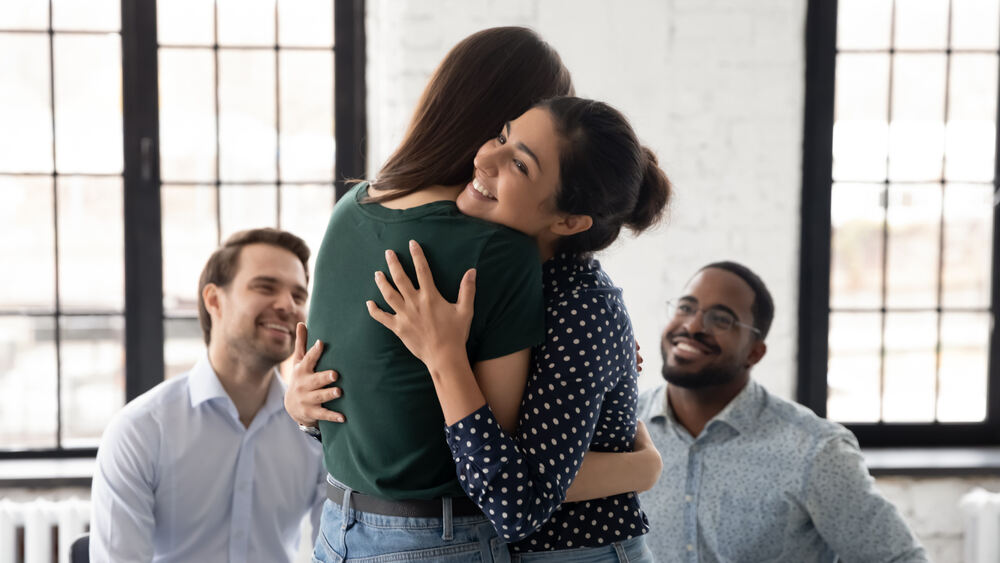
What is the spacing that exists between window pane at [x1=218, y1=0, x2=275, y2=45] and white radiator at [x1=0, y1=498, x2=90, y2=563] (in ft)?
5.36

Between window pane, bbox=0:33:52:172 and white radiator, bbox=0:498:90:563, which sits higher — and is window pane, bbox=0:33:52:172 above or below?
above

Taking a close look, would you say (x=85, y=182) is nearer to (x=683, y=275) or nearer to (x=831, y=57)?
(x=683, y=275)

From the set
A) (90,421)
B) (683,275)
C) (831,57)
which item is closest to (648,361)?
(683,275)

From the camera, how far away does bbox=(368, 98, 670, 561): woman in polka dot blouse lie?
113cm

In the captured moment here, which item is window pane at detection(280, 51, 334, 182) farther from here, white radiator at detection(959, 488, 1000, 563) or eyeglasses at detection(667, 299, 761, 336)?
white radiator at detection(959, 488, 1000, 563)

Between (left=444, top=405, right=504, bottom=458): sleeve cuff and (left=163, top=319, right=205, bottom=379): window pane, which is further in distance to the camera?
(left=163, top=319, right=205, bottom=379): window pane

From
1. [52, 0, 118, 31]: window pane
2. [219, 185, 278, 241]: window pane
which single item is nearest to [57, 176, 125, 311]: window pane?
[219, 185, 278, 241]: window pane

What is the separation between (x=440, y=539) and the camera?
119 centimetres

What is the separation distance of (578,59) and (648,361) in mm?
1011

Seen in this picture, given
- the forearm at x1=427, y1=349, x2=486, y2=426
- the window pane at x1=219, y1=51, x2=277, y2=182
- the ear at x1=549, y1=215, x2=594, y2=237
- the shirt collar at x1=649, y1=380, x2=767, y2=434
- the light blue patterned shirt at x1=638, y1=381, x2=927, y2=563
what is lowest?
the light blue patterned shirt at x1=638, y1=381, x2=927, y2=563

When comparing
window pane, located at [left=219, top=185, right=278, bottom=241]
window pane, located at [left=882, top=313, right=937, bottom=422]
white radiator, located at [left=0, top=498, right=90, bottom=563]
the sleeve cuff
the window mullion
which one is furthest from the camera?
window pane, located at [left=882, top=313, right=937, bottom=422]

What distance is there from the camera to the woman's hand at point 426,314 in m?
1.13

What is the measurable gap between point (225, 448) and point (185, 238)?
132 centimetres

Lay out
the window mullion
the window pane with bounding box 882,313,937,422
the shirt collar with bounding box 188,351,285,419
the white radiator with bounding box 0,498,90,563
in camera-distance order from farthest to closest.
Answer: the window pane with bounding box 882,313,937,422 < the window mullion < the white radiator with bounding box 0,498,90,563 < the shirt collar with bounding box 188,351,285,419
